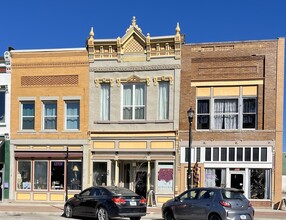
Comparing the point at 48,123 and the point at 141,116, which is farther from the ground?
the point at 141,116

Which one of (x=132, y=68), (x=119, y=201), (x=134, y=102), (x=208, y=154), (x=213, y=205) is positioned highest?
(x=132, y=68)

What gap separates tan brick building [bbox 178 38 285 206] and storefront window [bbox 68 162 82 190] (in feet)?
20.3

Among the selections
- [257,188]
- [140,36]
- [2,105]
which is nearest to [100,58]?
[140,36]

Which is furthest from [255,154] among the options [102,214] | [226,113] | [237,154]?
[102,214]

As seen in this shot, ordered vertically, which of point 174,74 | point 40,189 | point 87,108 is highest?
point 174,74

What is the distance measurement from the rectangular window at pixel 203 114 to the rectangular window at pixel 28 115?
10.2m

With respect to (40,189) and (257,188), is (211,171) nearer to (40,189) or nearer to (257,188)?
(257,188)

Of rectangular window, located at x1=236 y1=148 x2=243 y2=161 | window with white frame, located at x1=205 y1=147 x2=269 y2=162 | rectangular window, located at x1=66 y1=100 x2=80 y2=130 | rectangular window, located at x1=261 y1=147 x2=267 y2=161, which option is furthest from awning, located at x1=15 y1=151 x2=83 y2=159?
rectangular window, located at x1=261 y1=147 x2=267 y2=161

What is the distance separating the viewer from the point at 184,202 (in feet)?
60.2

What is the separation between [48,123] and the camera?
30016mm

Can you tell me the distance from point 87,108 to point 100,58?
312cm

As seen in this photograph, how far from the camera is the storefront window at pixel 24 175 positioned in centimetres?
2986

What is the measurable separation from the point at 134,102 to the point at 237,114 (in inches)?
239

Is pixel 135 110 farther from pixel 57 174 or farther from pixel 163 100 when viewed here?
pixel 57 174
